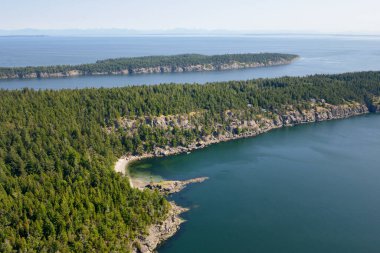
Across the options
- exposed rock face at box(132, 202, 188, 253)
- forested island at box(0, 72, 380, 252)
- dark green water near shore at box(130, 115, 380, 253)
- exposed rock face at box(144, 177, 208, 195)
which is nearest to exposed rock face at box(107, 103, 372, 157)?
forested island at box(0, 72, 380, 252)

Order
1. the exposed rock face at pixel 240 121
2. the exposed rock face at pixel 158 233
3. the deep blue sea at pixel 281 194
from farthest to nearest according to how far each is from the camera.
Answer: the exposed rock face at pixel 240 121 < the deep blue sea at pixel 281 194 < the exposed rock face at pixel 158 233

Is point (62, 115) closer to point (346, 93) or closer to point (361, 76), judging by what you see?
point (346, 93)

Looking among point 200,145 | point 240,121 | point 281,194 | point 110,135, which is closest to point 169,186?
point 281,194

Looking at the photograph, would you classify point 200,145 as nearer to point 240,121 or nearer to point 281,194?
point 240,121

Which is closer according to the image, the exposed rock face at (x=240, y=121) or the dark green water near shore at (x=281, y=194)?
the dark green water near shore at (x=281, y=194)

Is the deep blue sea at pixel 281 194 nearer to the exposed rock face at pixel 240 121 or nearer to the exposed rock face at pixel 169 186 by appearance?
the exposed rock face at pixel 169 186

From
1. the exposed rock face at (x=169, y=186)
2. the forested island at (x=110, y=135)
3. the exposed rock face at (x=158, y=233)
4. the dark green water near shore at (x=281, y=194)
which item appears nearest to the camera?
the forested island at (x=110, y=135)

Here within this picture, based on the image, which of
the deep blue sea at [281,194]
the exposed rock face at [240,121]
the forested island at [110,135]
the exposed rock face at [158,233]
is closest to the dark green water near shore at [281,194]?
the deep blue sea at [281,194]

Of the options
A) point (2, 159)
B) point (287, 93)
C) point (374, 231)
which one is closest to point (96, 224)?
point (2, 159)
